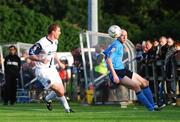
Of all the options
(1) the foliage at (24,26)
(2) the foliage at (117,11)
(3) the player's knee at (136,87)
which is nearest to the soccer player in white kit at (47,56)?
(3) the player's knee at (136,87)

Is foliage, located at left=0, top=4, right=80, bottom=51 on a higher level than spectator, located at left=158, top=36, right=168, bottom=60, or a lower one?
higher

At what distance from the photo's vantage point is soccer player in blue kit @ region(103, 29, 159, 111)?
22.2m

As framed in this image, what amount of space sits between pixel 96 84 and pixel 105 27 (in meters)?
33.3

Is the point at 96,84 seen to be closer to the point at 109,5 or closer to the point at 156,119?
the point at 156,119

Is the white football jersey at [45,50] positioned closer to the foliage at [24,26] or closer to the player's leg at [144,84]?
the player's leg at [144,84]

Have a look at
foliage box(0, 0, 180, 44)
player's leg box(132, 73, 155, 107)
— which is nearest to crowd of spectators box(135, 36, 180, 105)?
player's leg box(132, 73, 155, 107)

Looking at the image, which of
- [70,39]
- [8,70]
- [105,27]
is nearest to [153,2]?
[105,27]

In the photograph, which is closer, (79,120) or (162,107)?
(79,120)

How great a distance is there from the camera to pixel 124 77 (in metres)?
22.4

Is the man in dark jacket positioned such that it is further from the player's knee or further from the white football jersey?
the player's knee

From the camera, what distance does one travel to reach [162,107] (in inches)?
933

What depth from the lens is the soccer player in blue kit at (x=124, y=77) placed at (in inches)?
874

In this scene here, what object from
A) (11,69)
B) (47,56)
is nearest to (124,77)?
(47,56)

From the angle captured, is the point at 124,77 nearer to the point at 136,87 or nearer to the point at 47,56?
the point at 136,87
